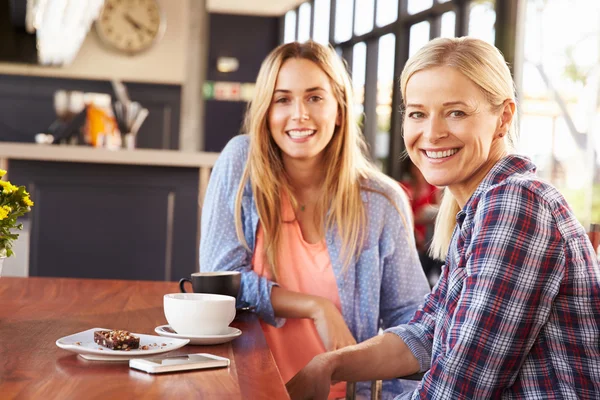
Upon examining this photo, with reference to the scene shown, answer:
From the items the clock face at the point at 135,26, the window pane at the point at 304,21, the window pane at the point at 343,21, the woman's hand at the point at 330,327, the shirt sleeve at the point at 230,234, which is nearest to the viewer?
the woman's hand at the point at 330,327

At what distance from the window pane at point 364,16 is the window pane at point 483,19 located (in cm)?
227

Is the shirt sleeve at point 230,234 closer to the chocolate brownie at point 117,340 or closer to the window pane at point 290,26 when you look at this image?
the chocolate brownie at point 117,340

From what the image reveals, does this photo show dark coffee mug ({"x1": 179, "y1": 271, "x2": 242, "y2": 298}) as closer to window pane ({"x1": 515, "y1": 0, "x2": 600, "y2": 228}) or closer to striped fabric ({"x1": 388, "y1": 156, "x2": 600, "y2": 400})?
striped fabric ({"x1": 388, "y1": 156, "x2": 600, "y2": 400})

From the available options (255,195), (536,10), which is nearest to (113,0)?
(536,10)

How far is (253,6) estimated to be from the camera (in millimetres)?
11086

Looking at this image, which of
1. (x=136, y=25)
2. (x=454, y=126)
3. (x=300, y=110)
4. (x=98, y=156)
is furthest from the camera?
(x=136, y=25)

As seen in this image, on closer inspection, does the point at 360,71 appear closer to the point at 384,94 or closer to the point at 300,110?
the point at 384,94

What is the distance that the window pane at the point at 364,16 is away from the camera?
8148 millimetres

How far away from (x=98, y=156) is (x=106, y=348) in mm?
2801

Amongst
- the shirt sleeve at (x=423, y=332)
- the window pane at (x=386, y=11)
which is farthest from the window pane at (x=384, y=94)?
the shirt sleeve at (x=423, y=332)

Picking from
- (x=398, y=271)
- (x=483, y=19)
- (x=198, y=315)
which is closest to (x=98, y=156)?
(x=398, y=271)

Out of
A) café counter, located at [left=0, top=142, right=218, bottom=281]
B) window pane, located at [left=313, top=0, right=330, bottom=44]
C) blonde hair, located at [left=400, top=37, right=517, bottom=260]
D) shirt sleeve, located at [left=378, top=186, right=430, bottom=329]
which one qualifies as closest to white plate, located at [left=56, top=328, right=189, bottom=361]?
blonde hair, located at [left=400, top=37, right=517, bottom=260]

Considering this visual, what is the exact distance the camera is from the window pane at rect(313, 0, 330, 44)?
31.5ft

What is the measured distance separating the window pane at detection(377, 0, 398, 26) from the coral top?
5.85 meters
